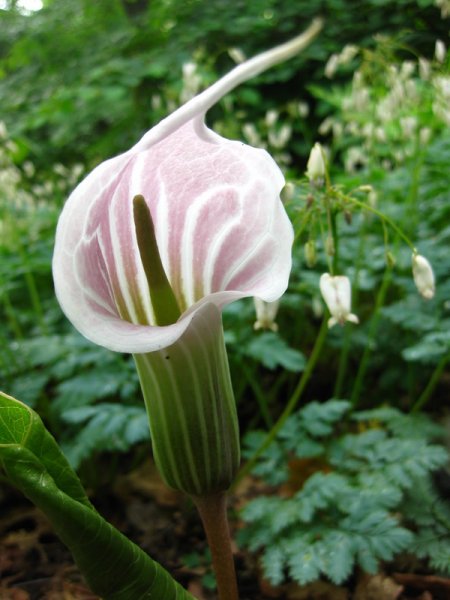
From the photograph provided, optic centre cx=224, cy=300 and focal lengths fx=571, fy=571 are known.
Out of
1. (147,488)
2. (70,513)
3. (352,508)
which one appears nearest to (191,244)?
(70,513)

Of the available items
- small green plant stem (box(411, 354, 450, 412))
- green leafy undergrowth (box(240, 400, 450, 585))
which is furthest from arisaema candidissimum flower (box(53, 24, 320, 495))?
small green plant stem (box(411, 354, 450, 412))

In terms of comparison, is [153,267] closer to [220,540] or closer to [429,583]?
[220,540]

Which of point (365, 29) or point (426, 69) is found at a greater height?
point (426, 69)

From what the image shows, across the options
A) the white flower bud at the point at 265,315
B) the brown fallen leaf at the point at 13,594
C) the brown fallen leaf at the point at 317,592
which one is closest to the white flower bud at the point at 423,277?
the white flower bud at the point at 265,315

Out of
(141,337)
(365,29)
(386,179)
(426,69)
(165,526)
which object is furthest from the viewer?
(365,29)

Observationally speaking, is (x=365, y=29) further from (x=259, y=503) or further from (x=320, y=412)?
(x=259, y=503)

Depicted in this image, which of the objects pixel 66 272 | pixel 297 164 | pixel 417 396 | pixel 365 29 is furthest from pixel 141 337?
pixel 297 164

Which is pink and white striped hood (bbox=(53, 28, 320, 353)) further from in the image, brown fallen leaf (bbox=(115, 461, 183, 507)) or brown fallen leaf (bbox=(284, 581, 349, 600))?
brown fallen leaf (bbox=(115, 461, 183, 507))
